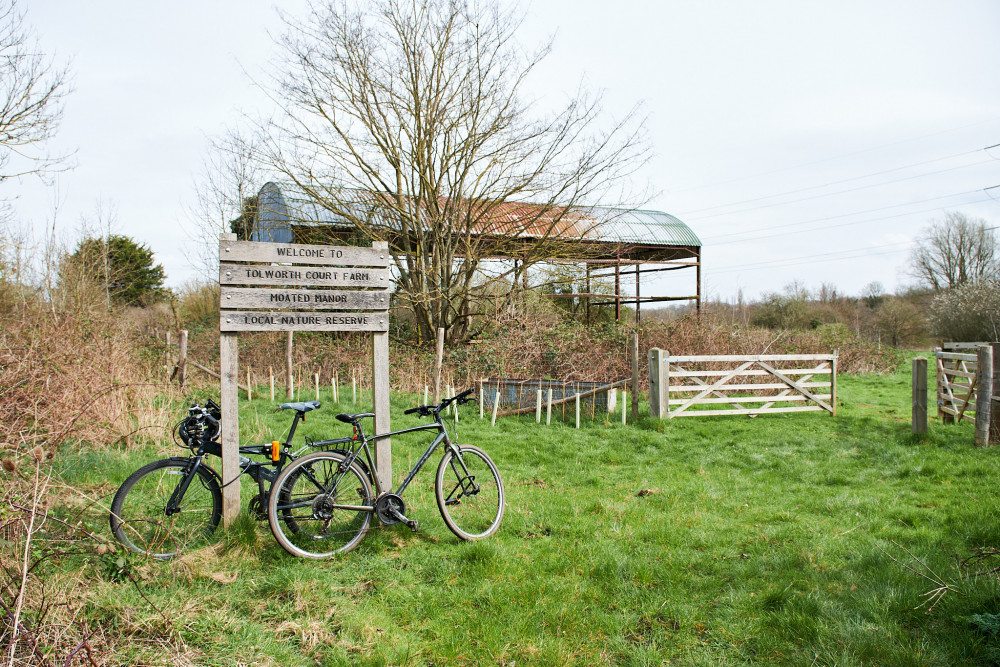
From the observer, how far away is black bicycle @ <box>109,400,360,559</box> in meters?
3.99

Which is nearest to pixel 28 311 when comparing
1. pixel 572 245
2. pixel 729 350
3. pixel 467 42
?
pixel 467 42

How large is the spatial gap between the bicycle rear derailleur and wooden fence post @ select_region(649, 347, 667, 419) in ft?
21.5

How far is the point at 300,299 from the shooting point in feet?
15.2

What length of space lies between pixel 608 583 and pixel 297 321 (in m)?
2.98

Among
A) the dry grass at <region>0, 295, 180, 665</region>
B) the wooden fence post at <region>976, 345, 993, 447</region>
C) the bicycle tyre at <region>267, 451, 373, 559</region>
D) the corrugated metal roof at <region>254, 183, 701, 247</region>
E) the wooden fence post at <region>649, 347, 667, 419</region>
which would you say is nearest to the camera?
the dry grass at <region>0, 295, 180, 665</region>

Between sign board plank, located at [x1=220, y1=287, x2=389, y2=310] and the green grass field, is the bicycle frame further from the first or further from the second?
sign board plank, located at [x1=220, y1=287, x2=389, y2=310]

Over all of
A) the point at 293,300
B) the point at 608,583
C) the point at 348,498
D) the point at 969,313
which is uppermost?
the point at 969,313

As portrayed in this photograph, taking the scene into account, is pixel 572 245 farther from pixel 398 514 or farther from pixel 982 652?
pixel 982 652

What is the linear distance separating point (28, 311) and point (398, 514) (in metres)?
7.40

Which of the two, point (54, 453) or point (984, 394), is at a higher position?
point (984, 394)

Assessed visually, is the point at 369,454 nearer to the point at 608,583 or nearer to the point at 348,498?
the point at 348,498

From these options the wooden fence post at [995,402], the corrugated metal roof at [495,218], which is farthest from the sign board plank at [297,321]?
the corrugated metal roof at [495,218]

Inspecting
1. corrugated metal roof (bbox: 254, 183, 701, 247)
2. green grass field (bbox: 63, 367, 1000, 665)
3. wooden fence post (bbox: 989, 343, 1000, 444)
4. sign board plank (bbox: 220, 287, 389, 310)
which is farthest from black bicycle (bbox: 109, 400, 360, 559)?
corrugated metal roof (bbox: 254, 183, 701, 247)

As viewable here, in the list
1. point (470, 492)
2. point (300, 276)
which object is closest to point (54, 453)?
point (300, 276)
